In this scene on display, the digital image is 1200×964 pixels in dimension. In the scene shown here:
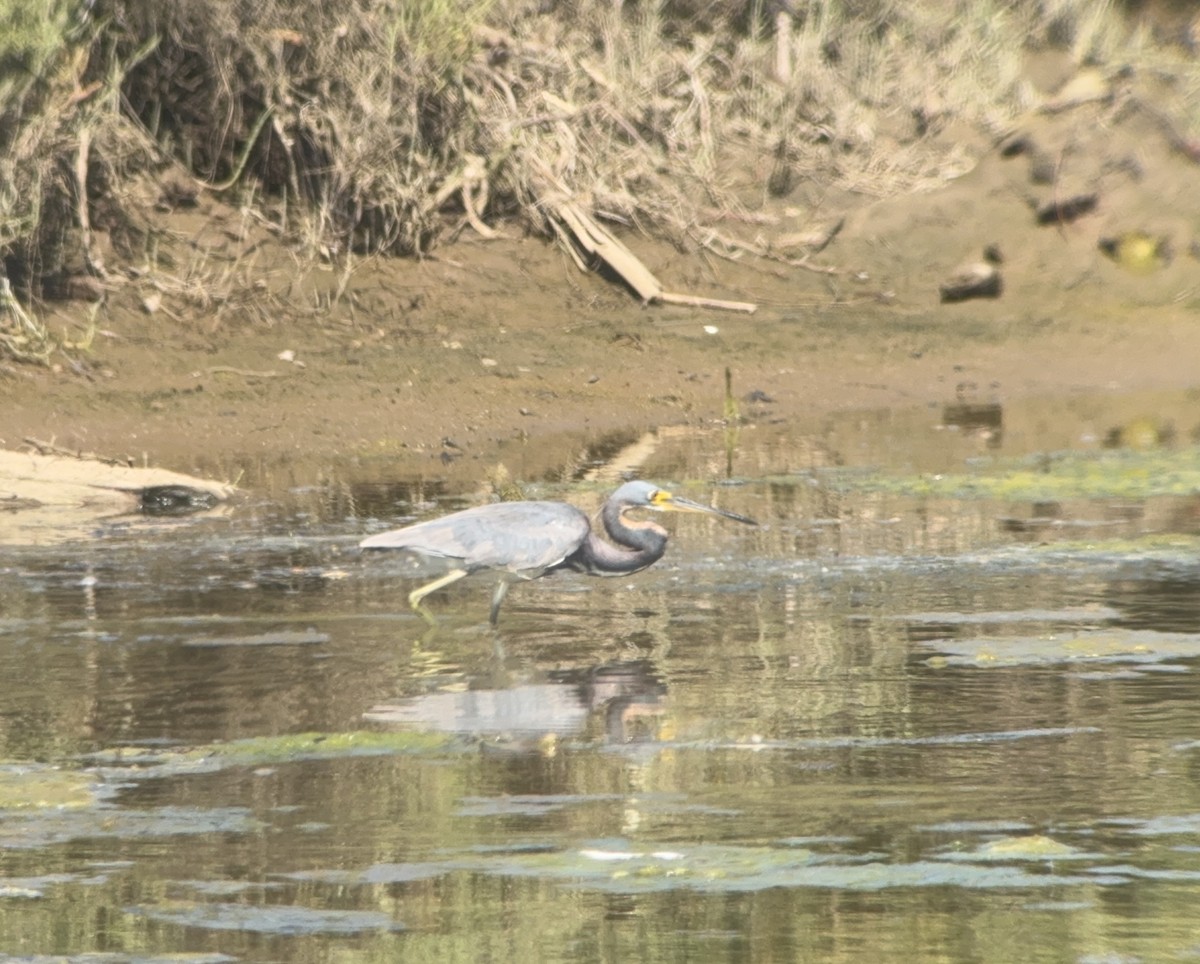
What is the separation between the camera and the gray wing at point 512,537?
854 cm

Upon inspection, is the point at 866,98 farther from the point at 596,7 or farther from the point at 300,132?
the point at 300,132

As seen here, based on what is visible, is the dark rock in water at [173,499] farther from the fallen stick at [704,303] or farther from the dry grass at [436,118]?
the fallen stick at [704,303]

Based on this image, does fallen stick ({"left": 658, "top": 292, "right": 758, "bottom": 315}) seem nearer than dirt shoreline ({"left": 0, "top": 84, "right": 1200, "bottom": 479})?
No

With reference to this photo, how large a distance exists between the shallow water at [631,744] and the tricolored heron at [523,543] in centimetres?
21

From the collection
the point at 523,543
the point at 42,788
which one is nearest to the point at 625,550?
the point at 523,543

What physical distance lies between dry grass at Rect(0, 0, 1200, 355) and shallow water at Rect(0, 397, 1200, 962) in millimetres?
5170

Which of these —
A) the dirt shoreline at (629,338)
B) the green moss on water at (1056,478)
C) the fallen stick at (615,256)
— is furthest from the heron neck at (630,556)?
the fallen stick at (615,256)

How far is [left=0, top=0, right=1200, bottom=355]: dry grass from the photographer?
1559cm

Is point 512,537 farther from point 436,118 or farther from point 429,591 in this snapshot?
point 436,118

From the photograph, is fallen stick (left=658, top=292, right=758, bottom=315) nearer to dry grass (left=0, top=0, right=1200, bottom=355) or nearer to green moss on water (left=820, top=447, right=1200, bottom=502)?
dry grass (left=0, top=0, right=1200, bottom=355)

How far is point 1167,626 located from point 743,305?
28.9 ft

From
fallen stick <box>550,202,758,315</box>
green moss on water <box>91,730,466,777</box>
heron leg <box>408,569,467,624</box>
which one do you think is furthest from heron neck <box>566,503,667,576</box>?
fallen stick <box>550,202,758,315</box>

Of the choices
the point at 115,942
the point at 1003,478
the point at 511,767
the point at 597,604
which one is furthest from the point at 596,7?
the point at 115,942

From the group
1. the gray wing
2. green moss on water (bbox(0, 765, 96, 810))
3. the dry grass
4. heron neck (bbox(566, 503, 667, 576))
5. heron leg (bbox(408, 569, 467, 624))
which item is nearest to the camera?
green moss on water (bbox(0, 765, 96, 810))
